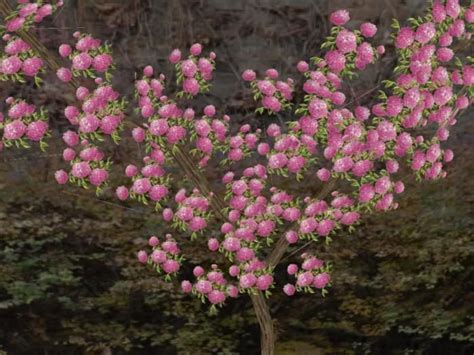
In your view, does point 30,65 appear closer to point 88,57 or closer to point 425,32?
point 88,57

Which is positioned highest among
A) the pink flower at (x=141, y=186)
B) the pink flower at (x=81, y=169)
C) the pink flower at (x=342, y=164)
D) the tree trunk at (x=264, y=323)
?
the pink flower at (x=81, y=169)

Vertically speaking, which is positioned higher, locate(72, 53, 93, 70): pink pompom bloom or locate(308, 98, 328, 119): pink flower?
locate(72, 53, 93, 70): pink pompom bloom

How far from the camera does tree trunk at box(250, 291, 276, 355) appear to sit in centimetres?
500

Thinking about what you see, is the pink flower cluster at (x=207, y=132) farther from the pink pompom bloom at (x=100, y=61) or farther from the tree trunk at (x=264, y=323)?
the tree trunk at (x=264, y=323)

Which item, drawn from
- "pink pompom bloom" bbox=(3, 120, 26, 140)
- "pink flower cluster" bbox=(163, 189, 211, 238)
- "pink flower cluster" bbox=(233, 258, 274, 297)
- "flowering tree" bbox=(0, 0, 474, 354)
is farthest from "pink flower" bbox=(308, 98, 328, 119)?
"pink pompom bloom" bbox=(3, 120, 26, 140)

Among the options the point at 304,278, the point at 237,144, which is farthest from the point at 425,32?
the point at 304,278

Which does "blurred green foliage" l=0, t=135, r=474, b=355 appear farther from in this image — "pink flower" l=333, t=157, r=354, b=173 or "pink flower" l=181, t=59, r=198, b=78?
"pink flower" l=181, t=59, r=198, b=78

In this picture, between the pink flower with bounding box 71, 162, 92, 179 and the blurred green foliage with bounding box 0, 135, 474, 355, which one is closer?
the pink flower with bounding box 71, 162, 92, 179

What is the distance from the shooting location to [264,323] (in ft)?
16.7

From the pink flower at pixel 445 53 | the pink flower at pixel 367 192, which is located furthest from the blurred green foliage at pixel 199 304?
the pink flower at pixel 445 53

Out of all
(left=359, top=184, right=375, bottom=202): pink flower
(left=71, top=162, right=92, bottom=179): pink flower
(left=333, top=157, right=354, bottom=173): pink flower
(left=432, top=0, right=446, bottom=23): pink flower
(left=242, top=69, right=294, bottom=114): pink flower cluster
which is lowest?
(left=359, top=184, right=375, bottom=202): pink flower

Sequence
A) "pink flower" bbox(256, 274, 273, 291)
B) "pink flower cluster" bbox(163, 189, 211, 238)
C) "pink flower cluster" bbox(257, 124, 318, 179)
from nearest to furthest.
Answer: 1. "pink flower cluster" bbox(257, 124, 318, 179)
2. "pink flower cluster" bbox(163, 189, 211, 238)
3. "pink flower" bbox(256, 274, 273, 291)

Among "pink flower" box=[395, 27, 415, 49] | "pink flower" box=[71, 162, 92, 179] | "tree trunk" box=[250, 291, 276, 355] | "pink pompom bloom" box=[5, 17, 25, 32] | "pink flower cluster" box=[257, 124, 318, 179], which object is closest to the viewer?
"pink pompom bloom" box=[5, 17, 25, 32]

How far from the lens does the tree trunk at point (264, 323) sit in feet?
16.4
